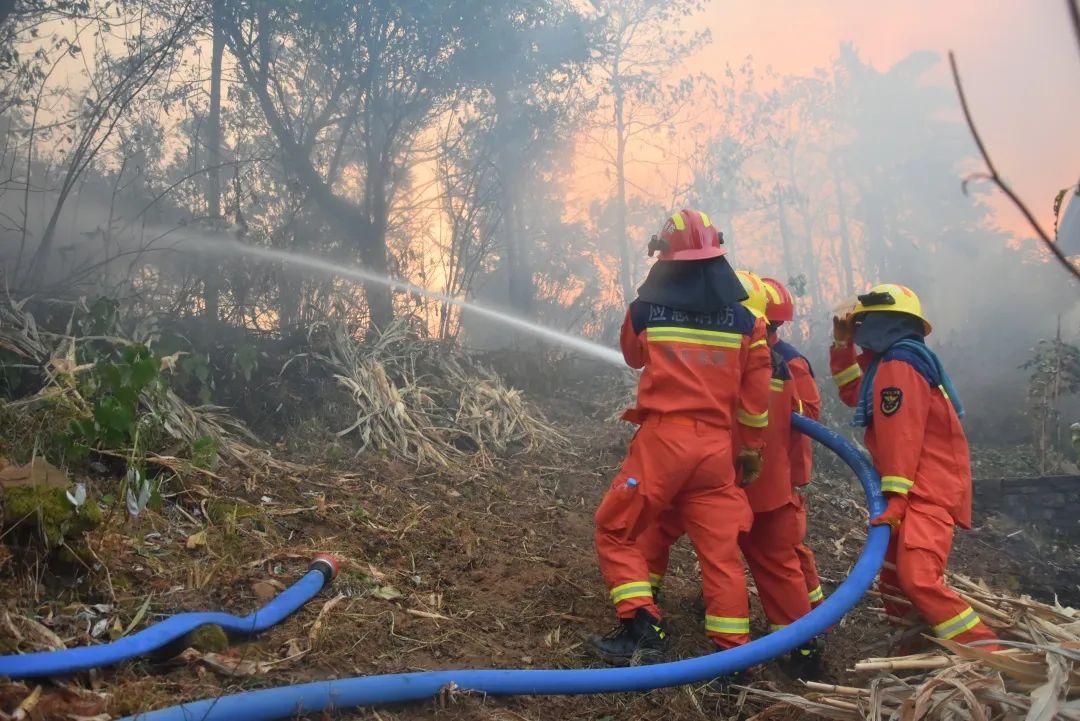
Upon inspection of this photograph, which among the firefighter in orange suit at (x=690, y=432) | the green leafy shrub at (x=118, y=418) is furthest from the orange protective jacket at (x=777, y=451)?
the green leafy shrub at (x=118, y=418)

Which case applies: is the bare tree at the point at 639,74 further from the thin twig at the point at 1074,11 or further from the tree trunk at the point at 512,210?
the thin twig at the point at 1074,11

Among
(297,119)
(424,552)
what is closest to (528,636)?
(424,552)

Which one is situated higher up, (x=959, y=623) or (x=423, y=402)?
(x=423, y=402)

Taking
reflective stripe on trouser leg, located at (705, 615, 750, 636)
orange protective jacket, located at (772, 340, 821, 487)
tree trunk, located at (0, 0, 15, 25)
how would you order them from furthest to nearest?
1. tree trunk, located at (0, 0, 15, 25)
2. orange protective jacket, located at (772, 340, 821, 487)
3. reflective stripe on trouser leg, located at (705, 615, 750, 636)

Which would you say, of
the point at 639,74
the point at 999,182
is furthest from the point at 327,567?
the point at 639,74

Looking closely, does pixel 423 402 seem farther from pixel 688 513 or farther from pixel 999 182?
pixel 999 182

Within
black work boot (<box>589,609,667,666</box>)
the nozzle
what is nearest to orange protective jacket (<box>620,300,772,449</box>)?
black work boot (<box>589,609,667,666</box>)

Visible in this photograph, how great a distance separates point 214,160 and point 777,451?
7.50 meters

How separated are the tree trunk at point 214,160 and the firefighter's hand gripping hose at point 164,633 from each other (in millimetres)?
4570

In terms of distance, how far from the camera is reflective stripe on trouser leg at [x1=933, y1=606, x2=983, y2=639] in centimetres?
297

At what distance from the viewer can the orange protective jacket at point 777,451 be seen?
3.89 metres

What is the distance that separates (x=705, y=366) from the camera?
348 cm

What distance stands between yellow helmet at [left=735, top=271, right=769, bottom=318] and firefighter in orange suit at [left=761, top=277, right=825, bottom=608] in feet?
0.45

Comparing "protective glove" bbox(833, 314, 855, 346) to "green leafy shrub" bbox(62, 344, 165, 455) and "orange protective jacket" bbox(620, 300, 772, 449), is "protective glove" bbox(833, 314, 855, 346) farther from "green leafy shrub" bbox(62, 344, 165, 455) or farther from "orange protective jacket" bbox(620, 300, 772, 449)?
"green leafy shrub" bbox(62, 344, 165, 455)
